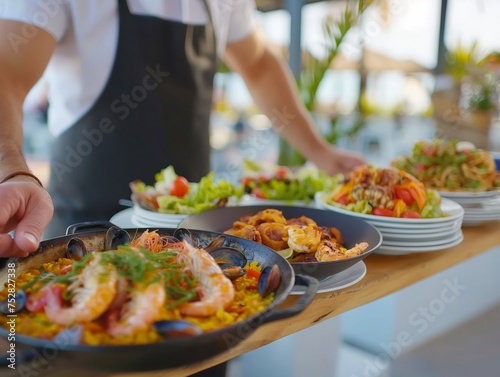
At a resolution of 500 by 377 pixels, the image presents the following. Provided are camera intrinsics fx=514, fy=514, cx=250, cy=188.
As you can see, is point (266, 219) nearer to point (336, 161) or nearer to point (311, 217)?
point (311, 217)

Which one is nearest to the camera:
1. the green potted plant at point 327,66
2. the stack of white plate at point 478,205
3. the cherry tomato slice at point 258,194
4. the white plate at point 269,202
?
the stack of white plate at point 478,205

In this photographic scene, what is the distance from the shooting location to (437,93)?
14.4 ft

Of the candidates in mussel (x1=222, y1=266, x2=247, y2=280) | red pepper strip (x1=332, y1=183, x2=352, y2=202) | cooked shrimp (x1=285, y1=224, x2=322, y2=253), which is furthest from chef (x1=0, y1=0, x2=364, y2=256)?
mussel (x1=222, y1=266, x2=247, y2=280)

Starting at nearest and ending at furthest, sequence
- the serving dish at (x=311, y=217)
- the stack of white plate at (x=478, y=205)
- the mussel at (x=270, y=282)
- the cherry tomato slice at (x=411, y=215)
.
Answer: the mussel at (x=270, y=282) → the serving dish at (x=311, y=217) → the cherry tomato slice at (x=411, y=215) → the stack of white plate at (x=478, y=205)

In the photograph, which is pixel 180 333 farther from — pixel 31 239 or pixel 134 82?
pixel 134 82

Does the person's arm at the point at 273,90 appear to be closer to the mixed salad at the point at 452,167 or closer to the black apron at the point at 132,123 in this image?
the black apron at the point at 132,123

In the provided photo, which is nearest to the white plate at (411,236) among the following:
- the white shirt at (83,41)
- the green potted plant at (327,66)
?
the white shirt at (83,41)

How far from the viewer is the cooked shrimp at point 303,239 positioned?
42.1 inches

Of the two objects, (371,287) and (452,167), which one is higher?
(452,167)

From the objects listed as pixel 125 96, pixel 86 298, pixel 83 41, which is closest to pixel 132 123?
pixel 125 96

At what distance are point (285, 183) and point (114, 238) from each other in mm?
1066

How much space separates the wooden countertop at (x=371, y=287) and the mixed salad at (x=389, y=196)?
0.38ft

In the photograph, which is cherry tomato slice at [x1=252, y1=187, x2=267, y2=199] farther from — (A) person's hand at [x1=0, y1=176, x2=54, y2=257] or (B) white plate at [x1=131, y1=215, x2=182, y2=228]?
(A) person's hand at [x1=0, y1=176, x2=54, y2=257]

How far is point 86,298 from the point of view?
0.68m
